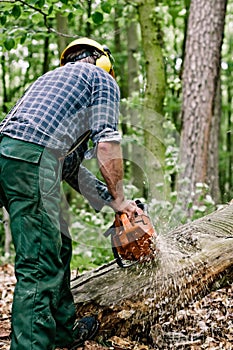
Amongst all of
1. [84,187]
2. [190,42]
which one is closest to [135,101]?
[190,42]

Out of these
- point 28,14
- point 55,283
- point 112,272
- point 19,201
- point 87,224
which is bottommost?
point 87,224

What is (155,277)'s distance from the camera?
3.42m

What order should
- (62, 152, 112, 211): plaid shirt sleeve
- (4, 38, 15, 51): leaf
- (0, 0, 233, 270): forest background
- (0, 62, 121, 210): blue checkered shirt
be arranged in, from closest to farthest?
(0, 62, 121, 210): blue checkered shirt
(62, 152, 112, 211): plaid shirt sleeve
(4, 38, 15, 51): leaf
(0, 0, 233, 270): forest background

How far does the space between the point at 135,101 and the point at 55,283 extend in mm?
6396

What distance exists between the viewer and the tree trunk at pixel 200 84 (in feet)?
24.1

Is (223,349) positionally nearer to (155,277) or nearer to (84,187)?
(155,277)

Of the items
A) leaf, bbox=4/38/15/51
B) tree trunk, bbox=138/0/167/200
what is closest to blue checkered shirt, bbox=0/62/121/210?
leaf, bbox=4/38/15/51

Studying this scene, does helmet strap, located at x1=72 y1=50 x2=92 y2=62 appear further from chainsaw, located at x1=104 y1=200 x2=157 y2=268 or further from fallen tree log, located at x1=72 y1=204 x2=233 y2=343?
fallen tree log, located at x1=72 y1=204 x2=233 y2=343

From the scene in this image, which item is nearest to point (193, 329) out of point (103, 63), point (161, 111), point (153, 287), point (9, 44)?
point (153, 287)

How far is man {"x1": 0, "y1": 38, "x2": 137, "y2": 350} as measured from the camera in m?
2.69

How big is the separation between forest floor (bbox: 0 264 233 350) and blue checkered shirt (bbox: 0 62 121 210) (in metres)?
1.39

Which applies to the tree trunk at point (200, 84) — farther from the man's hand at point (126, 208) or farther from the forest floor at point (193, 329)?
the man's hand at point (126, 208)

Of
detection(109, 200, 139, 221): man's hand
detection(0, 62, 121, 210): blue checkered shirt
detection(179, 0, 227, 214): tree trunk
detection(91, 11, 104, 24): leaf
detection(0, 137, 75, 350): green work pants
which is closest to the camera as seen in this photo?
detection(0, 137, 75, 350): green work pants

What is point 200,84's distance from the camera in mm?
7410
